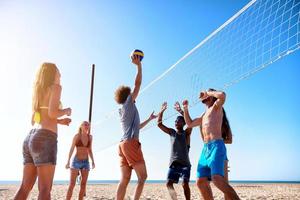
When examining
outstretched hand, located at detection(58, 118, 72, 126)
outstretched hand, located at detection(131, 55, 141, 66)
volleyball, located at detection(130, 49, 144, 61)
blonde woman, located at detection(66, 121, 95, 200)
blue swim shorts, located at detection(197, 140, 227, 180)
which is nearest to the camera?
outstretched hand, located at detection(58, 118, 72, 126)

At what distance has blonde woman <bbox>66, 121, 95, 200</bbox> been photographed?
639cm

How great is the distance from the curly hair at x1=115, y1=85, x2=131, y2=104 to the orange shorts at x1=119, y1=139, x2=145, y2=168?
22.0 inches

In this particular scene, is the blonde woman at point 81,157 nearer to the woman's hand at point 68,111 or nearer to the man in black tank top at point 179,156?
the man in black tank top at point 179,156

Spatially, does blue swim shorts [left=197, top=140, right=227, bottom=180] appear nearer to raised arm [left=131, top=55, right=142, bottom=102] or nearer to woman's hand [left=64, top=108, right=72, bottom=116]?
raised arm [left=131, top=55, right=142, bottom=102]

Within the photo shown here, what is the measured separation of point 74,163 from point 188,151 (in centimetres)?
212

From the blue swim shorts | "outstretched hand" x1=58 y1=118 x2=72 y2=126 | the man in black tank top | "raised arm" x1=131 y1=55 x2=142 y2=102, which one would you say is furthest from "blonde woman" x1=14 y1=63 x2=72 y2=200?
the man in black tank top

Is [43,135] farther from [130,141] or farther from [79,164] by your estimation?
[79,164]

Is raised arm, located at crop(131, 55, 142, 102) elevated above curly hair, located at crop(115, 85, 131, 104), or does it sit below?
above

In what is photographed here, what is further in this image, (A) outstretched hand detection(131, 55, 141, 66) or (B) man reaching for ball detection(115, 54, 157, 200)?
(A) outstretched hand detection(131, 55, 141, 66)

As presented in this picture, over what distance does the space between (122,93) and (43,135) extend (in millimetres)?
1697

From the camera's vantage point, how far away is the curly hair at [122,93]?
463cm

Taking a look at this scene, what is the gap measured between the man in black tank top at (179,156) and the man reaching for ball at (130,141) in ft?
4.78

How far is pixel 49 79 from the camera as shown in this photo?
10.6 feet

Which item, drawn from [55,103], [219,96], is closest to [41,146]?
[55,103]
